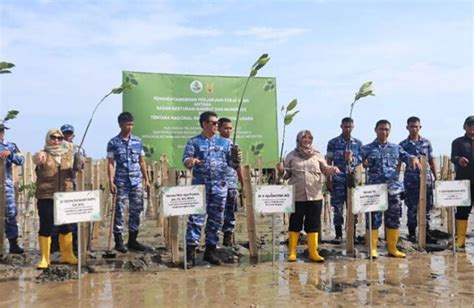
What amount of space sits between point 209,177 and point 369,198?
1985 millimetres

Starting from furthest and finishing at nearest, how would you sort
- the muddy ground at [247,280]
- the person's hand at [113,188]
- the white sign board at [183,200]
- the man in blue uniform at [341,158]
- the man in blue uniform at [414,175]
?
the man in blue uniform at [414,175]
the man in blue uniform at [341,158]
the person's hand at [113,188]
the white sign board at [183,200]
the muddy ground at [247,280]

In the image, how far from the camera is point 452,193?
21.7 feet

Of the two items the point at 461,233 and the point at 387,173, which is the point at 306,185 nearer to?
the point at 387,173

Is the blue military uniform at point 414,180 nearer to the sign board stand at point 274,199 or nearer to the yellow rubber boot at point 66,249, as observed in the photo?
the sign board stand at point 274,199

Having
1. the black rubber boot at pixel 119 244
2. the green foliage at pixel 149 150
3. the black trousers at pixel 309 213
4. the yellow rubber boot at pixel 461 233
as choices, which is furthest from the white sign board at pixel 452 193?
the green foliage at pixel 149 150

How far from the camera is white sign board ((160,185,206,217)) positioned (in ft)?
18.3

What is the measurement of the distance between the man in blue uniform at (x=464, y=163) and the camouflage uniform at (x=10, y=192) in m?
5.92

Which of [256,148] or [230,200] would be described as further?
[256,148]

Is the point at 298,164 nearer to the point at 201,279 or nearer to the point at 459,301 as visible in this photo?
the point at 201,279

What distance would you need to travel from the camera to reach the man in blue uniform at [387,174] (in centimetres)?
654

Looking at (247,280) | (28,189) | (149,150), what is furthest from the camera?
(28,189)

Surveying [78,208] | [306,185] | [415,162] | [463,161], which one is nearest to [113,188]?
[78,208]

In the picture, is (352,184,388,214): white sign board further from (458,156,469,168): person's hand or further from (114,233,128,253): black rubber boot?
(114,233,128,253): black rubber boot

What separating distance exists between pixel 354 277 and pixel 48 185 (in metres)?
3.51
